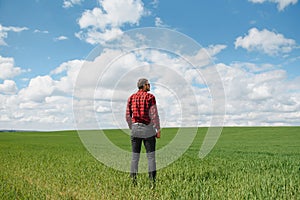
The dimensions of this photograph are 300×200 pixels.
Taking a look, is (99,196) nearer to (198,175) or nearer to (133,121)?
(133,121)

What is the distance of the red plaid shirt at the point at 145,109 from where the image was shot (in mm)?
7227

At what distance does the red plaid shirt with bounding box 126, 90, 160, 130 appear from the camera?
7.23 meters

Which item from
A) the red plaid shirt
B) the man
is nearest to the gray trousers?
the man

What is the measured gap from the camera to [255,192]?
589 centimetres

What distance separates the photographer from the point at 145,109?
23.8 ft

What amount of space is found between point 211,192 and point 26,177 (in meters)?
5.48

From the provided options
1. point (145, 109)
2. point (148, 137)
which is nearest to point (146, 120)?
point (145, 109)

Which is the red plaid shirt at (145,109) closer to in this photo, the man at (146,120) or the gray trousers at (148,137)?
the man at (146,120)

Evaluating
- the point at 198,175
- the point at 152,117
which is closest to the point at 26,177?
the point at 152,117

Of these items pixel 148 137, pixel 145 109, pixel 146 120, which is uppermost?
pixel 145 109

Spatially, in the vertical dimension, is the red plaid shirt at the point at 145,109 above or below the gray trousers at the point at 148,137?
above

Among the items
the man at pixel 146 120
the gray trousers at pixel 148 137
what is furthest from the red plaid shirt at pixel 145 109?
the gray trousers at pixel 148 137

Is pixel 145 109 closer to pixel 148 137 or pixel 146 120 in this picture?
pixel 146 120

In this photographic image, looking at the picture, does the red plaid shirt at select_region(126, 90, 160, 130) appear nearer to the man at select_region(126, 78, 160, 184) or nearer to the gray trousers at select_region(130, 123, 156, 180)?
the man at select_region(126, 78, 160, 184)
